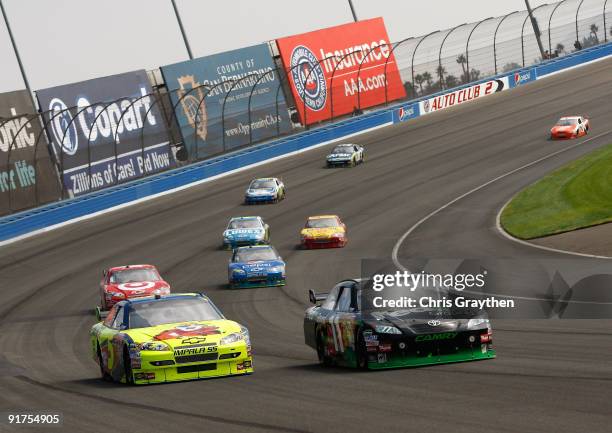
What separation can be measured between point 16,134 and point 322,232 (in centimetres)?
1739

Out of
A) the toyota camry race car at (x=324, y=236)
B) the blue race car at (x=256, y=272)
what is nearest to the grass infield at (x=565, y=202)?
the toyota camry race car at (x=324, y=236)

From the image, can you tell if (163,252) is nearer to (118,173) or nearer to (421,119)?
(118,173)

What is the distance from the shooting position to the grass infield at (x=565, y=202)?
123 ft

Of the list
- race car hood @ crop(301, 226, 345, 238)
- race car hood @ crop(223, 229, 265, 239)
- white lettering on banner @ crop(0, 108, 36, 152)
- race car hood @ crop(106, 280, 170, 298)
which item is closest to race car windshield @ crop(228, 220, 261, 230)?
race car hood @ crop(223, 229, 265, 239)

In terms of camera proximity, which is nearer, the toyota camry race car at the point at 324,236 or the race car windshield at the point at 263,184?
the toyota camry race car at the point at 324,236

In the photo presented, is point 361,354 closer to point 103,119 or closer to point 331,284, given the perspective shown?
point 331,284

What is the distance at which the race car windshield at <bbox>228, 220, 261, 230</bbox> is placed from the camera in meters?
41.3

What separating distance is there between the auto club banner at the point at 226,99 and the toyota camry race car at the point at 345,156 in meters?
6.14

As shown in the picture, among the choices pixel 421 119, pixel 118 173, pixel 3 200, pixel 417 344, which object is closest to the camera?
pixel 417 344

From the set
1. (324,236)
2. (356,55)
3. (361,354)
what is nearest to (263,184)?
(324,236)

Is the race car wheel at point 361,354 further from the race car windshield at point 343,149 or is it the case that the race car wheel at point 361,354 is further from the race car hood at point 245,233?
the race car windshield at point 343,149

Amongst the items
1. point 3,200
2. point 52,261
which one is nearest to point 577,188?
point 52,261

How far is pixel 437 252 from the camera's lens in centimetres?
3631

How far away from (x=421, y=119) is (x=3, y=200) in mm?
29397
